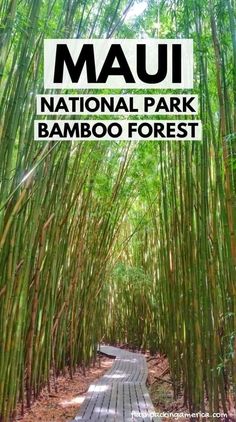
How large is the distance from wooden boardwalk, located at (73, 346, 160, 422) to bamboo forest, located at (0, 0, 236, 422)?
1.01 feet

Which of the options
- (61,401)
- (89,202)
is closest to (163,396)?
(61,401)

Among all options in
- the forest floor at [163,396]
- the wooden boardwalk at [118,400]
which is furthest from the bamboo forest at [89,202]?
the wooden boardwalk at [118,400]

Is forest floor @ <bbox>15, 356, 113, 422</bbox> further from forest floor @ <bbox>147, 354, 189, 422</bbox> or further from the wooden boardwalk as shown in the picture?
forest floor @ <bbox>147, 354, 189, 422</bbox>

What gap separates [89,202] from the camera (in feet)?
16.3

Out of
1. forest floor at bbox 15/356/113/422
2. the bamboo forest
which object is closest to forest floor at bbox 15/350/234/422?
forest floor at bbox 15/356/113/422

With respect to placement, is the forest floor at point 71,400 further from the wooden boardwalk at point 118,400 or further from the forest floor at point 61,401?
the wooden boardwalk at point 118,400

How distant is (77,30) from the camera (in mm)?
3014

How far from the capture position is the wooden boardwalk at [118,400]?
9.05ft

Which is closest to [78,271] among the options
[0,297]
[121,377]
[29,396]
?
[121,377]

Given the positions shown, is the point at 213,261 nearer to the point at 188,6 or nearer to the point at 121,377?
the point at 188,6

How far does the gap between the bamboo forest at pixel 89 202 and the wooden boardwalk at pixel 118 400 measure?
31 cm

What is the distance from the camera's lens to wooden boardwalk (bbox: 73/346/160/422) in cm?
276

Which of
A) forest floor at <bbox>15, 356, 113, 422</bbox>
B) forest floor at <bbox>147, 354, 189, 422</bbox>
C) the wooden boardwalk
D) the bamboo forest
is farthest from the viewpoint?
forest floor at <bbox>147, 354, 189, 422</bbox>

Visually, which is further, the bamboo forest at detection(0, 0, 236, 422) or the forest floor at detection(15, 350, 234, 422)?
the forest floor at detection(15, 350, 234, 422)
